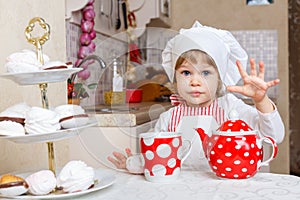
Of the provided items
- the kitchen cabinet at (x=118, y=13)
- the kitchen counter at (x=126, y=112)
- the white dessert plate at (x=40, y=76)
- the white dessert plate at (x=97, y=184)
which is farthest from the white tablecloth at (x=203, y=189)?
the kitchen cabinet at (x=118, y=13)

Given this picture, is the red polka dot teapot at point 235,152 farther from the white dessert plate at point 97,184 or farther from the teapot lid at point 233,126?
the white dessert plate at point 97,184

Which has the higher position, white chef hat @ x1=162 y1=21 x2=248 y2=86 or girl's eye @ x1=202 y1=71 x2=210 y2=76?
white chef hat @ x1=162 y1=21 x2=248 y2=86

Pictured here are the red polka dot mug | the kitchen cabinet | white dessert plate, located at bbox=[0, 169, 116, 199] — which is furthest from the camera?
the kitchen cabinet

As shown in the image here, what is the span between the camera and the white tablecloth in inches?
28.7

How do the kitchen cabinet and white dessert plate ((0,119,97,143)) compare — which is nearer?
white dessert plate ((0,119,97,143))

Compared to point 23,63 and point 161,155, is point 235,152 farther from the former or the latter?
point 23,63

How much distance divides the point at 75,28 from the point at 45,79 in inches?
53.0

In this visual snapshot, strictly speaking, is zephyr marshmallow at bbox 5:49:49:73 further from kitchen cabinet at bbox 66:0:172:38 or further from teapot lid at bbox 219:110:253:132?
kitchen cabinet at bbox 66:0:172:38

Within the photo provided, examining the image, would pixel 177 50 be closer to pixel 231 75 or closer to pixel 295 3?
pixel 231 75

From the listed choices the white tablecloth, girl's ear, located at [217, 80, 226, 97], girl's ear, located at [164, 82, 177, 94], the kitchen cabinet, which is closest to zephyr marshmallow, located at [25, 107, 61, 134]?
the white tablecloth

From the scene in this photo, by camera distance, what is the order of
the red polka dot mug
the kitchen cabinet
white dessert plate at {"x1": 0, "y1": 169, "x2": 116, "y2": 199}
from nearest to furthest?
1. white dessert plate at {"x1": 0, "y1": 169, "x2": 116, "y2": 199}
2. the red polka dot mug
3. the kitchen cabinet

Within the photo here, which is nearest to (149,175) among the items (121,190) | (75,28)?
(121,190)

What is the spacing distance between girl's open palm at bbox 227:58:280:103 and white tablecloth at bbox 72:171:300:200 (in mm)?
175

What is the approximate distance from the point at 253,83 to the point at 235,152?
0.52 feet
